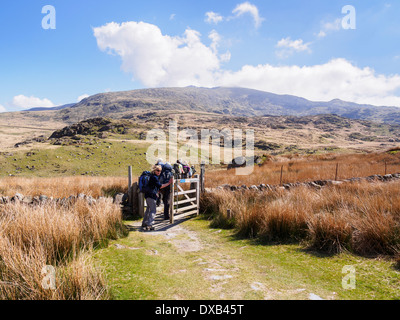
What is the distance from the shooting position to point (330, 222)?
4914 mm

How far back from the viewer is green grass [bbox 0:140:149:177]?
35.6m

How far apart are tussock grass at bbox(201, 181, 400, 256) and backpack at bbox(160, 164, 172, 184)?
2.16 meters

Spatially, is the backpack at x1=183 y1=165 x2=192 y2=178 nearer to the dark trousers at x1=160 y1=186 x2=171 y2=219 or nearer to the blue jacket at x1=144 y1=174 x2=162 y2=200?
the dark trousers at x1=160 y1=186 x2=171 y2=219

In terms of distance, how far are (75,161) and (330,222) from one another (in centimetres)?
4299

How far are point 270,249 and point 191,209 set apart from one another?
5505mm

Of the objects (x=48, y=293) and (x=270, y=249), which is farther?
(x=270, y=249)

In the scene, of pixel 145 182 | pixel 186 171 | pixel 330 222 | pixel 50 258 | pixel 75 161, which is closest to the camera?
pixel 50 258

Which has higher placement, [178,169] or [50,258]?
[178,169]

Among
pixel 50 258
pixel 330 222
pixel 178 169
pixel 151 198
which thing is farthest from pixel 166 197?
pixel 330 222

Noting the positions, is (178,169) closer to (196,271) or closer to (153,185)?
(153,185)

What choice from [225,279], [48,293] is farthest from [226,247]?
[48,293]
